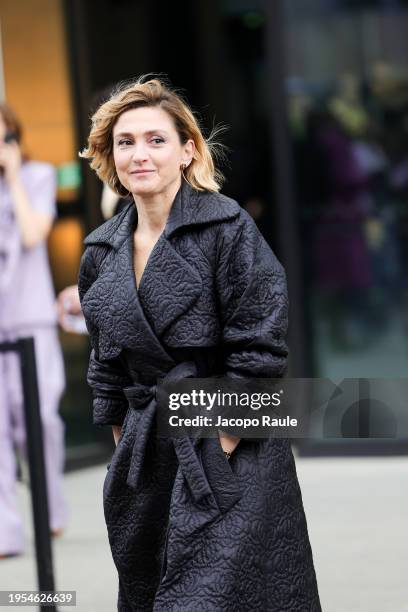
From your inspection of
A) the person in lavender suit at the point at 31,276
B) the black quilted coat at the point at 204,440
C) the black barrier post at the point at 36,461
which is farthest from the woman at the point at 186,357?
the person in lavender suit at the point at 31,276

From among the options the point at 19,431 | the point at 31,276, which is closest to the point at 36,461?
the point at 19,431

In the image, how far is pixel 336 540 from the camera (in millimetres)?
6668

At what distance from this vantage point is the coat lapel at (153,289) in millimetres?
3816

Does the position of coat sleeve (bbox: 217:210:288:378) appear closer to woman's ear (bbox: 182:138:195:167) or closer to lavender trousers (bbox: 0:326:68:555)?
woman's ear (bbox: 182:138:195:167)

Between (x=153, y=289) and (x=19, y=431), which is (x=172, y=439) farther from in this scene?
(x=19, y=431)

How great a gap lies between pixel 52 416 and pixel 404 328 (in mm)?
2853

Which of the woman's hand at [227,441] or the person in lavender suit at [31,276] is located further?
the person in lavender suit at [31,276]

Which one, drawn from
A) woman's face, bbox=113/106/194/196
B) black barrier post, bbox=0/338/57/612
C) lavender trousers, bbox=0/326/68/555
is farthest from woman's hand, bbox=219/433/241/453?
lavender trousers, bbox=0/326/68/555

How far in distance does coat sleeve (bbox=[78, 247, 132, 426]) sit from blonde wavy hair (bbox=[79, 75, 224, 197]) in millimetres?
268

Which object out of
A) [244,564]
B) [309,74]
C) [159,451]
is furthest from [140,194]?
[309,74]

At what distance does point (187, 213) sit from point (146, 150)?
20cm

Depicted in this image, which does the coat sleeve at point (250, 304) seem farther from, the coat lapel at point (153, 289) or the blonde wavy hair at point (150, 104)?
the blonde wavy hair at point (150, 104)

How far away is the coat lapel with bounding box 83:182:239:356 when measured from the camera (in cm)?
382

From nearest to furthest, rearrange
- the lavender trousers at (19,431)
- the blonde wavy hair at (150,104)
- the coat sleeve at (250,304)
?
the coat sleeve at (250,304) < the blonde wavy hair at (150,104) < the lavender trousers at (19,431)
